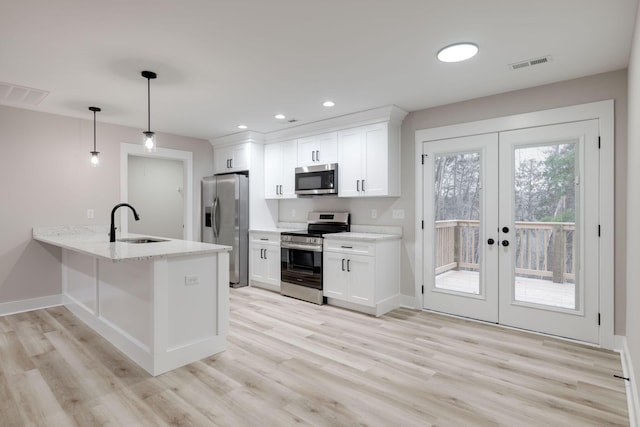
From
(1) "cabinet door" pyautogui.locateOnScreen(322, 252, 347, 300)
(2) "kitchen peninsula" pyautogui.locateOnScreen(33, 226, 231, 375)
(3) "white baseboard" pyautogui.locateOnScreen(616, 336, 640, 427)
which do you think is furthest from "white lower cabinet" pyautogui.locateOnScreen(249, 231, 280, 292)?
(3) "white baseboard" pyautogui.locateOnScreen(616, 336, 640, 427)

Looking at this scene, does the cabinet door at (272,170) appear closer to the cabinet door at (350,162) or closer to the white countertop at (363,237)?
the cabinet door at (350,162)

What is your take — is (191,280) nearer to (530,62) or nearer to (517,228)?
(517,228)

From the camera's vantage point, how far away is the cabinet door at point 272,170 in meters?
5.38

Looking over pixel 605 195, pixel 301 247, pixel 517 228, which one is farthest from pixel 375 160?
pixel 605 195

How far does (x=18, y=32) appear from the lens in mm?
2316

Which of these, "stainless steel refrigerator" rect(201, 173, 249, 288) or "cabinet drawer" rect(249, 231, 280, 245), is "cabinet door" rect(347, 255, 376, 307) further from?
"stainless steel refrigerator" rect(201, 173, 249, 288)

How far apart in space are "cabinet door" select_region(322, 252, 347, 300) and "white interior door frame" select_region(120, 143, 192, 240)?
102 inches

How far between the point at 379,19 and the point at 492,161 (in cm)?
214

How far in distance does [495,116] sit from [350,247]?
2128 millimetres

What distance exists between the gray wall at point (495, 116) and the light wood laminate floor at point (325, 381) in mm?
868

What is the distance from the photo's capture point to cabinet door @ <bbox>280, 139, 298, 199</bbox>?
203 inches

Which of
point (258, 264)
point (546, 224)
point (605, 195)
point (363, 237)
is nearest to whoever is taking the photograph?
point (605, 195)

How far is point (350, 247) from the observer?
13.5 ft

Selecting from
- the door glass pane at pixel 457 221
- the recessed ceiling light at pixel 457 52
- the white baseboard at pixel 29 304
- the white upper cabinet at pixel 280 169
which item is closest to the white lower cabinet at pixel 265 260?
the white upper cabinet at pixel 280 169
